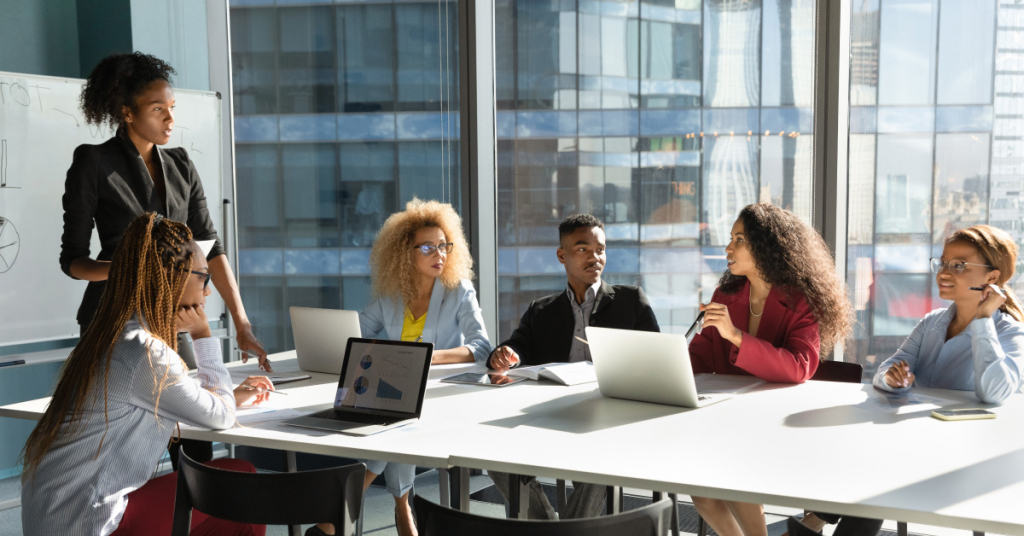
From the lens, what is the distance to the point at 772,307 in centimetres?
249

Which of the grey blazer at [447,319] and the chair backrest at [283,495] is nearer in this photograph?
the chair backrest at [283,495]

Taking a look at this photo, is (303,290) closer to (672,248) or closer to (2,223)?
(2,223)

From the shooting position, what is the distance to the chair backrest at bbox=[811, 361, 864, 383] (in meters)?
2.63

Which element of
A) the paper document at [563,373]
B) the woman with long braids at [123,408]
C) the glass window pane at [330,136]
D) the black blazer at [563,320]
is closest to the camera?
the woman with long braids at [123,408]

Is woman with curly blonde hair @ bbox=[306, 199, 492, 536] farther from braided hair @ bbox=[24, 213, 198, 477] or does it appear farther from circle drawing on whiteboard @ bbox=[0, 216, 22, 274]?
circle drawing on whiteboard @ bbox=[0, 216, 22, 274]

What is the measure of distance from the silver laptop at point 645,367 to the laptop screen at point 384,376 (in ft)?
1.57

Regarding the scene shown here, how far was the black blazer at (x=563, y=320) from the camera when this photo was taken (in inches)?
115

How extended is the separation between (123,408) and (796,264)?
1987 mm

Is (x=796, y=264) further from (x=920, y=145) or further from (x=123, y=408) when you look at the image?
(x=123, y=408)

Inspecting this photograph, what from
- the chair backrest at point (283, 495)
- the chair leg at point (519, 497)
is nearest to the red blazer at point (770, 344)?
the chair leg at point (519, 497)

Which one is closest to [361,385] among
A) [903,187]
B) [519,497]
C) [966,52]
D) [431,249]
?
[519,497]

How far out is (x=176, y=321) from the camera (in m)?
1.85

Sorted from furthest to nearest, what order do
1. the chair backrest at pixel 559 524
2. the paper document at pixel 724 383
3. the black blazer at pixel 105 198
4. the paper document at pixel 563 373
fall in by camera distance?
1. the black blazer at pixel 105 198
2. the paper document at pixel 563 373
3. the paper document at pixel 724 383
4. the chair backrest at pixel 559 524

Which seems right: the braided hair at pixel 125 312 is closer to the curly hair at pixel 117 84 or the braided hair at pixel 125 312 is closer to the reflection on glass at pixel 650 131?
the curly hair at pixel 117 84
